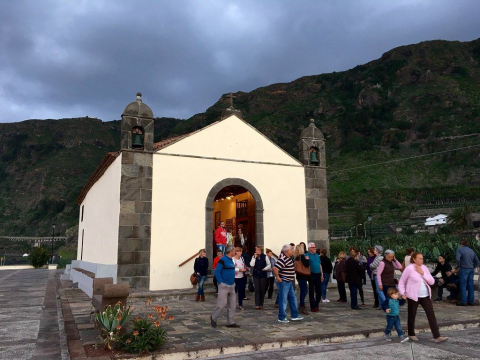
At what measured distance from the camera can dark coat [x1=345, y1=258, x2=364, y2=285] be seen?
9446 mm

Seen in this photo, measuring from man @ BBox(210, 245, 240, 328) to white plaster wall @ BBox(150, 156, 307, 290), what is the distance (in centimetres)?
471

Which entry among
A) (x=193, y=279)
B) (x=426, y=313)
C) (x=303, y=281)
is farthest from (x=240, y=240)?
(x=426, y=313)

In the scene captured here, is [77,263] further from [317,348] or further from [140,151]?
[317,348]

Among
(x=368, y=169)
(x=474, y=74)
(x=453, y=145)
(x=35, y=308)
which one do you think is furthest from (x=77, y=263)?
(x=474, y=74)

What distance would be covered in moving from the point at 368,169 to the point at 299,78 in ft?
234

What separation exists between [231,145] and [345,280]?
613 centimetres

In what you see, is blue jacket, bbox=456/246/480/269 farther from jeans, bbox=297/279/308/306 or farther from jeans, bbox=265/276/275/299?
jeans, bbox=265/276/275/299

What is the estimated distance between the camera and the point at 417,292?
6.20 meters

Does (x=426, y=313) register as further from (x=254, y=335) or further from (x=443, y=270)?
(x=443, y=270)

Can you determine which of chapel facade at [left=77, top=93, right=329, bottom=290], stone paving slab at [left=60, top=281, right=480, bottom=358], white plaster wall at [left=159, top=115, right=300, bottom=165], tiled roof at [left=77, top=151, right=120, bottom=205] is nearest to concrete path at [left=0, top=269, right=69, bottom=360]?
stone paving slab at [left=60, top=281, right=480, bottom=358]

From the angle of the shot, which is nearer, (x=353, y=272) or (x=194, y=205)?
(x=353, y=272)

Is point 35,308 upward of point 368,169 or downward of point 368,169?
downward

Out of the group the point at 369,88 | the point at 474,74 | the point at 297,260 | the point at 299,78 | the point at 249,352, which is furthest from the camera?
the point at 299,78

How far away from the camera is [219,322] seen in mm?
7727
